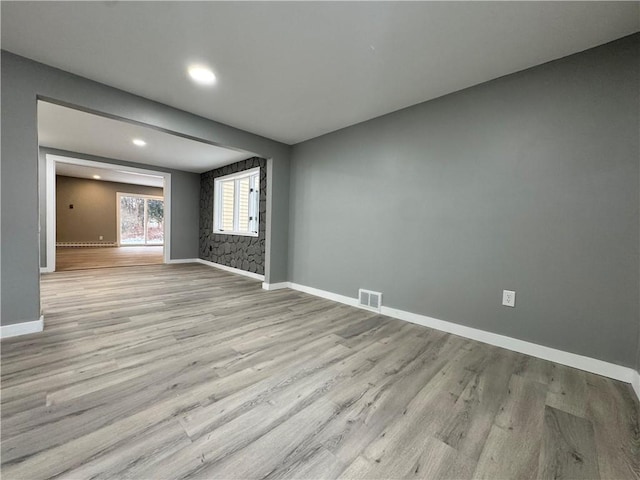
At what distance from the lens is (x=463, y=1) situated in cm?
144

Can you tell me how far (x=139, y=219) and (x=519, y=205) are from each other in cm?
1184

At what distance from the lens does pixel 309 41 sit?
70.4 inches

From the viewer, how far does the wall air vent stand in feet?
9.62

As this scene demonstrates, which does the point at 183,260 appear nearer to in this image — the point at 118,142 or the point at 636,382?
the point at 118,142

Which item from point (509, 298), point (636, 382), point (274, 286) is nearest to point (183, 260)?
point (274, 286)

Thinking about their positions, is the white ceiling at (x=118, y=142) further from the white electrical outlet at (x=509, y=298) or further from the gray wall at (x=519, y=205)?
the white electrical outlet at (x=509, y=298)

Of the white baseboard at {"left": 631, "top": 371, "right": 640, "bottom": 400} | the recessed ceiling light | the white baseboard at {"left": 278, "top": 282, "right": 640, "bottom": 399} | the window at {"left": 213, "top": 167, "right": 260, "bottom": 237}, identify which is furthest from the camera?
the window at {"left": 213, "top": 167, "right": 260, "bottom": 237}

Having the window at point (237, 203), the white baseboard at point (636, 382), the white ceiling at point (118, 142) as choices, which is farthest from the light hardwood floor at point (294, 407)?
the window at point (237, 203)

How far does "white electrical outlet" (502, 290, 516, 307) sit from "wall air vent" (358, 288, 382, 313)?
1171 millimetres

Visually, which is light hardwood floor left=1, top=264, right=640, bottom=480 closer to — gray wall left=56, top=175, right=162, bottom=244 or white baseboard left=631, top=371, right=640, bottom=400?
white baseboard left=631, top=371, right=640, bottom=400

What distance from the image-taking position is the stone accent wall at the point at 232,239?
177 inches

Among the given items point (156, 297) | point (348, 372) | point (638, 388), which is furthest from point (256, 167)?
point (638, 388)

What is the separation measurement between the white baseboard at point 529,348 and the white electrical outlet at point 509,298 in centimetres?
28

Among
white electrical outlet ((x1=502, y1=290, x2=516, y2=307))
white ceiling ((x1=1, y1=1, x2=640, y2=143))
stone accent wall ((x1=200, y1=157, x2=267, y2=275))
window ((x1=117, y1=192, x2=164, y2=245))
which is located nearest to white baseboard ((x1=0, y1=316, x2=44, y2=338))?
white ceiling ((x1=1, y1=1, x2=640, y2=143))
